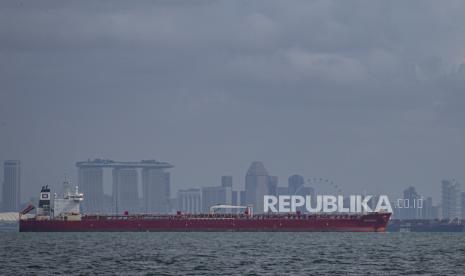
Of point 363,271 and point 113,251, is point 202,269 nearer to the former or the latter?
point 363,271

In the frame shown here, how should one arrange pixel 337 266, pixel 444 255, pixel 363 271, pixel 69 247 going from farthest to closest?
pixel 69 247, pixel 444 255, pixel 337 266, pixel 363 271

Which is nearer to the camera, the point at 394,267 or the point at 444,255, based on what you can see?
the point at 394,267

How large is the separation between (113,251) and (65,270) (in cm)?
3231

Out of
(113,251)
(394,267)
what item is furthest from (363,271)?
(113,251)

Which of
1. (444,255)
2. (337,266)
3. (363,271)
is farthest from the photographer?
(444,255)

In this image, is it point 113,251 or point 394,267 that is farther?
point 113,251

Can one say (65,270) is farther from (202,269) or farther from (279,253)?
(279,253)

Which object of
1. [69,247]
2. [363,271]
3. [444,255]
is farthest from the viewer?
[69,247]

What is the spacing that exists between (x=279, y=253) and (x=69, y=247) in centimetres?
3106

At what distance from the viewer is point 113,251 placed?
121000 mm

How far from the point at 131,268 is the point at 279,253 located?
3113cm

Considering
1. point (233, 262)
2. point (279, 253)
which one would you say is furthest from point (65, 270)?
point (279, 253)

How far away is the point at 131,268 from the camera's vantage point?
90625 millimetres

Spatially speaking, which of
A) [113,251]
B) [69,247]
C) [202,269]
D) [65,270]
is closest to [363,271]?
[202,269]
